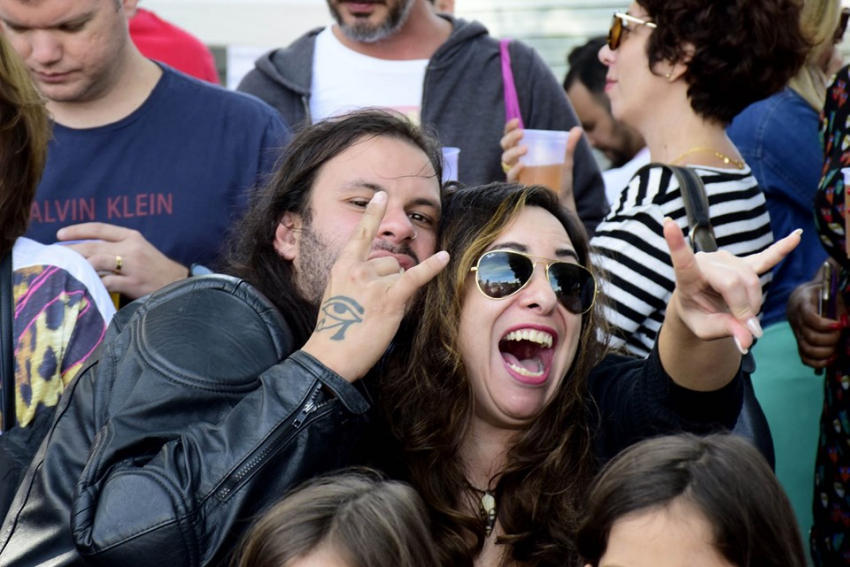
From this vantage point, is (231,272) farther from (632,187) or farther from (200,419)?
(632,187)

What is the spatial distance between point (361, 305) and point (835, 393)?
1.47 m

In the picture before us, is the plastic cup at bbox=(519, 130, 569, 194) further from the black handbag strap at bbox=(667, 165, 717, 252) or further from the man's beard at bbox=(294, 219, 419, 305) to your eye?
the man's beard at bbox=(294, 219, 419, 305)

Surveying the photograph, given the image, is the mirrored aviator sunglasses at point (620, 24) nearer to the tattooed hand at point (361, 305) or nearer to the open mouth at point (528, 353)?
the open mouth at point (528, 353)

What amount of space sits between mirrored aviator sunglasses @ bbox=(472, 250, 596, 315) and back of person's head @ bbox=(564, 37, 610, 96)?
3.70 metres

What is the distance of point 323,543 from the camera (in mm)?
2576

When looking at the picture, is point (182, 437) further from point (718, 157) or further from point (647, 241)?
point (718, 157)

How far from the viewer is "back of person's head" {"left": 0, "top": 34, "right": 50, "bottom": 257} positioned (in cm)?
337

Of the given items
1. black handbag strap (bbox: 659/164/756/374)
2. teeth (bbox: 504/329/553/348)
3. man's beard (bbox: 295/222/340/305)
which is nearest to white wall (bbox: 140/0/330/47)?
black handbag strap (bbox: 659/164/756/374)

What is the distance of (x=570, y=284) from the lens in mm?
3234

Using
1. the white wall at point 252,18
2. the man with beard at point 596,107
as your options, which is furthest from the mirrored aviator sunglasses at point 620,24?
the white wall at point 252,18

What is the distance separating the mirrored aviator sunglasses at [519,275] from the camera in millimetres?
3213

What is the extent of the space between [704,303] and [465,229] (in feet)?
2.66

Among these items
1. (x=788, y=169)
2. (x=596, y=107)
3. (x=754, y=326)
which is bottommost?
(x=596, y=107)

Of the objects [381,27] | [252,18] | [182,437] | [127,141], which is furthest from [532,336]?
[252,18]
